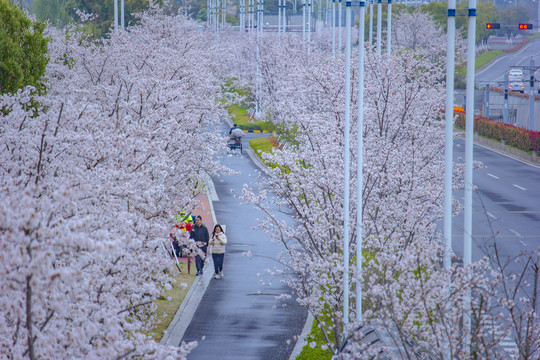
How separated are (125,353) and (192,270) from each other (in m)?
16.3

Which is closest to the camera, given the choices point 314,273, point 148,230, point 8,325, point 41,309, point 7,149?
point 41,309

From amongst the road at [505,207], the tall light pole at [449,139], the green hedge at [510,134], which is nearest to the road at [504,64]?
the green hedge at [510,134]

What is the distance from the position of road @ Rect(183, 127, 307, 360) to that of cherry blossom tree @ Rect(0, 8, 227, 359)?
3.07 meters

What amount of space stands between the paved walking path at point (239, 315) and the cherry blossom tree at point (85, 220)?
2.69 metres

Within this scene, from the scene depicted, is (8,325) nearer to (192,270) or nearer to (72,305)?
(72,305)

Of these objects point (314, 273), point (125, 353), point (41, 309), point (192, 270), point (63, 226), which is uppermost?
point (63, 226)

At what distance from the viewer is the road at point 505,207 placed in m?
26.9

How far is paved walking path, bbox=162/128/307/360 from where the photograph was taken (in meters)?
17.3

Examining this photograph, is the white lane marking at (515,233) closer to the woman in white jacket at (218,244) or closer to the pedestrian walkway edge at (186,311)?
the pedestrian walkway edge at (186,311)

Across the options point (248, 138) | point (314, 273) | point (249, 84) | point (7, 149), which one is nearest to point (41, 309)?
point (7, 149)

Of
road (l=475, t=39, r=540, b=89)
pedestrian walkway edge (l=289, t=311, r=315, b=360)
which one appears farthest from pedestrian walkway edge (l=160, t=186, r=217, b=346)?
road (l=475, t=39, r=540, b=89)

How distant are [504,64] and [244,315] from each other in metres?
90.3

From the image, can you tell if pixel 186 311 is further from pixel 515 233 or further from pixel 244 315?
pixel 515 233

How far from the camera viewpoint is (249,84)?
69625 mm
